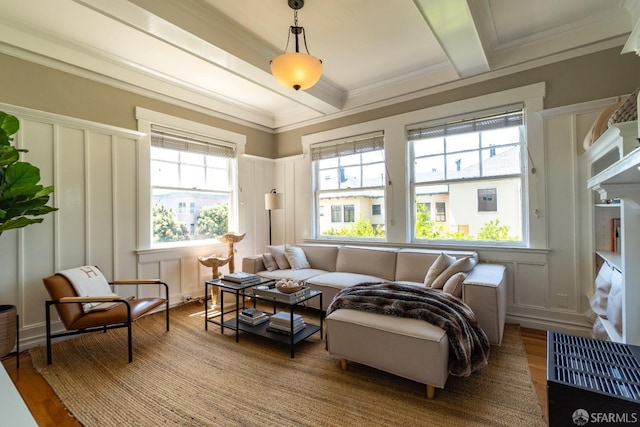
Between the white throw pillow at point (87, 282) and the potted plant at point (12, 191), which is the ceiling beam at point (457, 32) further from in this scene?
the white throw pillow at point (87, 282)

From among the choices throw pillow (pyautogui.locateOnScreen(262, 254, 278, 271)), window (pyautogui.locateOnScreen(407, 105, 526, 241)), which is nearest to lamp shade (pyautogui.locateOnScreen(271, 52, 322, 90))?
window (pyautogui.locateOnScreen(407, 105, 526, 241))

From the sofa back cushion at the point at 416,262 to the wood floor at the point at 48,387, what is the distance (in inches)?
41.5

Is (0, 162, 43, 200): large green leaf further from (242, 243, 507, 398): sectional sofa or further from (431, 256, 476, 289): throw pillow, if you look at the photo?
(431, 256, 476, 289): throw pillow

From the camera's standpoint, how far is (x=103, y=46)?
115 inches

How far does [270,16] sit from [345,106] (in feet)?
6.48

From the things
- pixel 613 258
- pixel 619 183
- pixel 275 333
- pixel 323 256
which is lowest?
pixel 275 333

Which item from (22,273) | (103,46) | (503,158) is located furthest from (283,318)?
→ (103,46)

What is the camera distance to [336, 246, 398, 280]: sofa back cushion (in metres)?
3.63

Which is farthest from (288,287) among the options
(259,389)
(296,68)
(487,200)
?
(487,200)

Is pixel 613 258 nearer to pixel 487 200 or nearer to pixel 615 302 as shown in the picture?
pixel 615 302

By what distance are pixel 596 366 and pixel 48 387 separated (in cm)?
332

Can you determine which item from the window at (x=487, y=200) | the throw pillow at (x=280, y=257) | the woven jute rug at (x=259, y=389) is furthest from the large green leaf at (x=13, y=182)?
the window at (x=487, y=200)

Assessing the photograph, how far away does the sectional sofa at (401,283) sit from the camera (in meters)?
1.93

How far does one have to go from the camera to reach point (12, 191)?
6.72 feet
